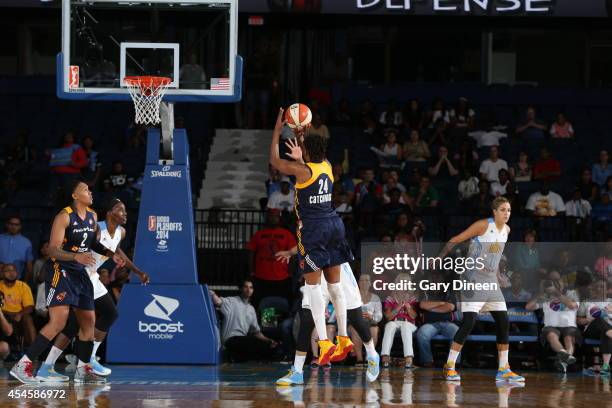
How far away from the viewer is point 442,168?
19781mm

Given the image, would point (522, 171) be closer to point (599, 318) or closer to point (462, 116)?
point (462, 116)

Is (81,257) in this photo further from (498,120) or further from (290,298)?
(498,120)

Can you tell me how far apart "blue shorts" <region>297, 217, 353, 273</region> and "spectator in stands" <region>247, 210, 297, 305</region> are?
5369 mm

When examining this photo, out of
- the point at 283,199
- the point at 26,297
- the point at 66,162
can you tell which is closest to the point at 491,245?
the point at 283,199

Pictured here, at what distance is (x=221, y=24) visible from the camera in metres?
15.3

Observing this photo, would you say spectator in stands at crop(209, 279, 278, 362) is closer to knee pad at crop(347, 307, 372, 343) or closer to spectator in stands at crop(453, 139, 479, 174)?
knee pad at crop(347, 307, 372, 343)

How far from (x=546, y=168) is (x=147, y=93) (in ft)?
27.4

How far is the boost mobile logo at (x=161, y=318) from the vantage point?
13977 mm

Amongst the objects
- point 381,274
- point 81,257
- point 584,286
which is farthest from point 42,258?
point 584,286

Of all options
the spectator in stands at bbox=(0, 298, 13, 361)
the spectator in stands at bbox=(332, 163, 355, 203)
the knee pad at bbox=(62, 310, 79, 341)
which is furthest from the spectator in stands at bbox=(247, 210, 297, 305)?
the knee pad at bbox=(62, 310, 79, 341)

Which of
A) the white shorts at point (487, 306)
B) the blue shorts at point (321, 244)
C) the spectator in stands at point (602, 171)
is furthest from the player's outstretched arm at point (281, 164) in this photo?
the spectator in stands at point (602, 171)

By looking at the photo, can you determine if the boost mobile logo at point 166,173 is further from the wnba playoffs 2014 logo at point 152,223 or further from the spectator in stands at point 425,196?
the spectator in stands at point 425,196

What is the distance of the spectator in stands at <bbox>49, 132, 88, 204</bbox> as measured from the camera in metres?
19.1

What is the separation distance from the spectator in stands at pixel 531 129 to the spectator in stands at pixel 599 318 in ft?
19.7
